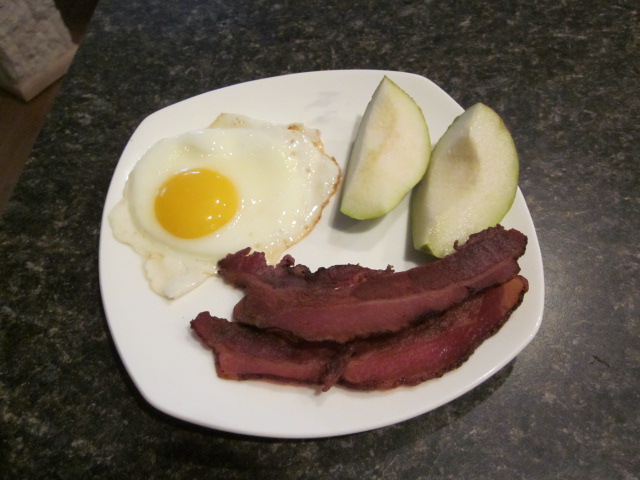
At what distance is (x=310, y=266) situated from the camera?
1.25m

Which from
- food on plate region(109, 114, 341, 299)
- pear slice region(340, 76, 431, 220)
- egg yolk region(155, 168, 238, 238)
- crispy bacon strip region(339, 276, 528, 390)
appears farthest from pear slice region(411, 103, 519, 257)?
egg yolk region(155, 168, 238, 238)

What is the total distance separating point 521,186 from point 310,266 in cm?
65

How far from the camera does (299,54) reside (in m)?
1.79

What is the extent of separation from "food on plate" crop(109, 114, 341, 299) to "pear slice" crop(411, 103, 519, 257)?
0.26 metres

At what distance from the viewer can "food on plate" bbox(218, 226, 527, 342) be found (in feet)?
3.46

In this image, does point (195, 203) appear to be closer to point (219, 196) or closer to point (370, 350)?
point (219, 196)

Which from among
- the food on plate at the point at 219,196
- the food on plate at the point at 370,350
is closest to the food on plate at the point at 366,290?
the food on plate at the point at 370,350

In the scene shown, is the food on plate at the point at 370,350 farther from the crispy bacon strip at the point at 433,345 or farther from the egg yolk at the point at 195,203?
the egg yolk at the point at 195,203

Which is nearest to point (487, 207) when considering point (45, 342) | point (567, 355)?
point (567, 355)

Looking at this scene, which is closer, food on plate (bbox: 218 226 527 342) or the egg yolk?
food on plate (bbox: 218 226 527 342)

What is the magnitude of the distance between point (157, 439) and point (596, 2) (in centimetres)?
203

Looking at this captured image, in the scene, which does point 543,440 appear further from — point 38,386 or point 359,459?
point 38,386

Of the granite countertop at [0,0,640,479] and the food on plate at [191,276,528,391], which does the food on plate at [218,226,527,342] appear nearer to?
the food on plate at [191,276,528,391]

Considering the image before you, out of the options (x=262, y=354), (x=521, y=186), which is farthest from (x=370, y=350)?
(x=521, y=186)
